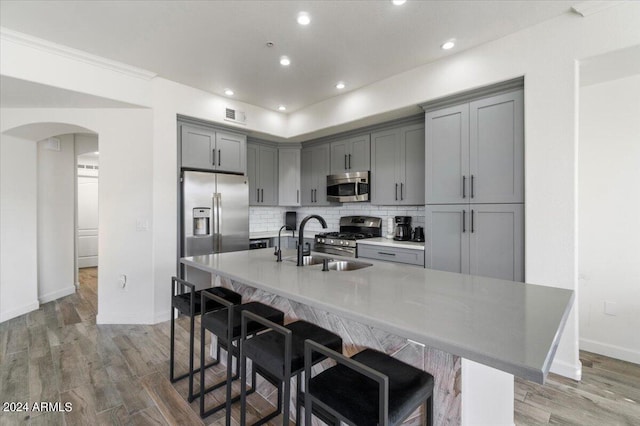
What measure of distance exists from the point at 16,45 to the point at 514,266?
15.8ft

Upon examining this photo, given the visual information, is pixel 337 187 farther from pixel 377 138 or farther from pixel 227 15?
pixel 227 15

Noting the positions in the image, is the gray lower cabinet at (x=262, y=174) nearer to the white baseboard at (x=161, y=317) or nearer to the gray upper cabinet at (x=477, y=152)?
the white baseboard at (x=161, y=317)

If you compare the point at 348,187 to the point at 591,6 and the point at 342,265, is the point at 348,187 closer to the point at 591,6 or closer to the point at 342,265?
the point at 342,265

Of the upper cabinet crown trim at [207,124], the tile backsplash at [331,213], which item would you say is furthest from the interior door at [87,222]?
the upper cabinet crown trim at [207,124]

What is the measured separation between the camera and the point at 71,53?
2.88 metres

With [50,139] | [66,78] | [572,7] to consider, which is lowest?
[50,139]

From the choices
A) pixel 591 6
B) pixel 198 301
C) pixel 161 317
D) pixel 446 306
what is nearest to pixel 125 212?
pixel 161 317

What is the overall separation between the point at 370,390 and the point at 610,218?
293 cm

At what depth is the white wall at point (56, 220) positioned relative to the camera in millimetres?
4137

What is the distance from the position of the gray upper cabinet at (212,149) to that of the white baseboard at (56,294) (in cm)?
→ 280

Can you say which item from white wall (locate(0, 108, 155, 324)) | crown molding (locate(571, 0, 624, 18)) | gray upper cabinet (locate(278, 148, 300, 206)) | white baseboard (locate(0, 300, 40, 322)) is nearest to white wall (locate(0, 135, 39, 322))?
white baseboard (locate(0, 300, 40, 322))

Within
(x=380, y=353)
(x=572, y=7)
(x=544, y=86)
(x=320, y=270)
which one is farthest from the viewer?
(x=544, y=86)

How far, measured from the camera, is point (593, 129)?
276 cm

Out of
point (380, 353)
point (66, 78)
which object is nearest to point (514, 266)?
point (380, 353)
